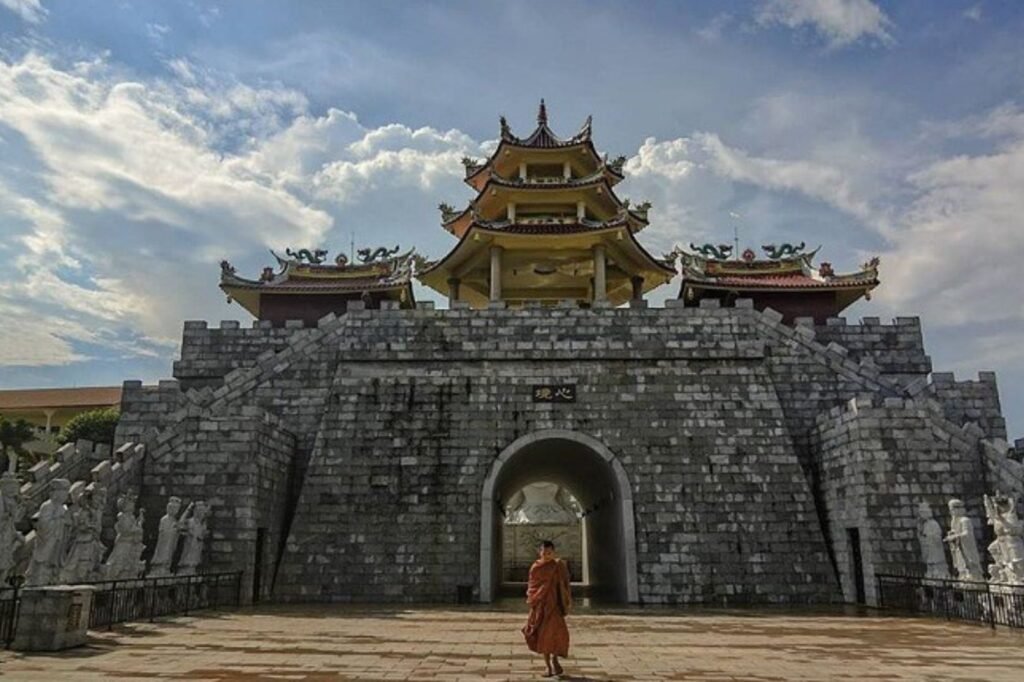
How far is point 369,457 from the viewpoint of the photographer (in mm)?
18281

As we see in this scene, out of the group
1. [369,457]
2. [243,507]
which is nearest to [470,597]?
[369,457]

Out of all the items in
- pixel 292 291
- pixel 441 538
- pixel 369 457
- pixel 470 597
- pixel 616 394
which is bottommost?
pixel 470 597

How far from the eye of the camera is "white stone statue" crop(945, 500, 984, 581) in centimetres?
1348

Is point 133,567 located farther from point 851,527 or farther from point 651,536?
point 851,527

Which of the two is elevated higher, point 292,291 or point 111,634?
point 292,291

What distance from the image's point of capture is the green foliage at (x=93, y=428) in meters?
31.9

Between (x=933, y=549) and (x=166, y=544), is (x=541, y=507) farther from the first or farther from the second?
(x=166, y=544)

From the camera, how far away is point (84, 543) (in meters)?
12.2

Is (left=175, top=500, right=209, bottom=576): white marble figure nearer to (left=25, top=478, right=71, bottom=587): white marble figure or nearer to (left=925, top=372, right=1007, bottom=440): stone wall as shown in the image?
(left=25, top=478, right=71, bottom=587): white marble figure

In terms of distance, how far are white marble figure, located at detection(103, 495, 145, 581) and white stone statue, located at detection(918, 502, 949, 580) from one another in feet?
50.0

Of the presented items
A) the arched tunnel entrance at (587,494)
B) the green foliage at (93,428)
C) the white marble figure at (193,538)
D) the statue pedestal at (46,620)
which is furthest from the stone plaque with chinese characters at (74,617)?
the green foliage at (93,428)

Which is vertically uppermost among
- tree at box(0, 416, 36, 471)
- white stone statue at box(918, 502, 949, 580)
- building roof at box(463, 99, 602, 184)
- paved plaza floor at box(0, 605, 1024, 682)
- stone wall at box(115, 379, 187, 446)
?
building roof at box(463, 99, 602, 184)

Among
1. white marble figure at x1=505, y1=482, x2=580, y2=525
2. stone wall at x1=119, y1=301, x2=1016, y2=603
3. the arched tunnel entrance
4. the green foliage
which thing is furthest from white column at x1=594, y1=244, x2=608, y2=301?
the green foliage

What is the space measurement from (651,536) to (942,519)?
20.2 ft
